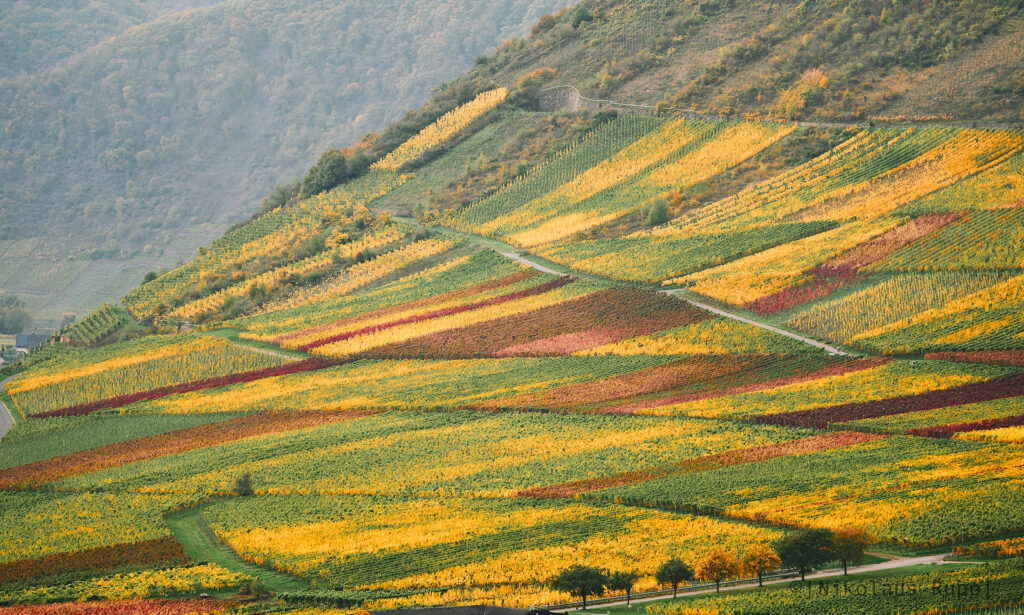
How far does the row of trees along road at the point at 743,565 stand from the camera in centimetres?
4219

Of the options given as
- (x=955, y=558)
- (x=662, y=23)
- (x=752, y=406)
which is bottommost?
(x=955, y=558)

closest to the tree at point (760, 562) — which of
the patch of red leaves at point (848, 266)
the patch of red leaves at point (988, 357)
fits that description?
the patch of red leaves at point (988, 357)

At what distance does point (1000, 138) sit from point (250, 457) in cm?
6312

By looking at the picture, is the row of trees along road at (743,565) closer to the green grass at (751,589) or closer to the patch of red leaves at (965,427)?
the green grass at (751,589)

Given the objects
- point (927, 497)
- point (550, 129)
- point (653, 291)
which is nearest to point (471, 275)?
point (653, 291)

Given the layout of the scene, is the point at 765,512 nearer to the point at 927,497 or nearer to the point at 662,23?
the point at 927,497

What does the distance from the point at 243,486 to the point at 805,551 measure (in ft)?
104

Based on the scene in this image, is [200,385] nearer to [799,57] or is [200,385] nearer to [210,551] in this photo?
[210,551]

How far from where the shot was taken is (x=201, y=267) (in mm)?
123000

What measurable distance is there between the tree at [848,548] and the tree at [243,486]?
105 ft

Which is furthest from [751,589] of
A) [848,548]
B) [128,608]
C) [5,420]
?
[5,420]

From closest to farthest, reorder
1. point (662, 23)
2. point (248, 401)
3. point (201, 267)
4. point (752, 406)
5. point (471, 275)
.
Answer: point (752, 406)
point (248, 401)
point (471, 275)
point (201, 267)
point (662, 23)

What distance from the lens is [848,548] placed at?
4238 centimetres

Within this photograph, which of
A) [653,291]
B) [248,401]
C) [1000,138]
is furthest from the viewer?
[1000,138]
